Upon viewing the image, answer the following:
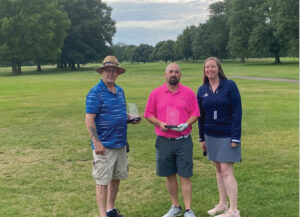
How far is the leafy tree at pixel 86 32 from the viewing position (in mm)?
69375

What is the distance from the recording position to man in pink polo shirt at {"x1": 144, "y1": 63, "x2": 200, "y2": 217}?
384 centimetres

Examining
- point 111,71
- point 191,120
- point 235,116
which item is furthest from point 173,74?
point 235,116

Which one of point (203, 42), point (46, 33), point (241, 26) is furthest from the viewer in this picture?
point (203, 42)

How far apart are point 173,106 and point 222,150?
2.75 ft

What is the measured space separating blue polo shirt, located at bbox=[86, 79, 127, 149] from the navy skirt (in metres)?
1.15

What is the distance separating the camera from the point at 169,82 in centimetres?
386

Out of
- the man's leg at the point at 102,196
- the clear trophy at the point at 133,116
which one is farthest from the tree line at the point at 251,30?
the man's leg at the point at 102,196

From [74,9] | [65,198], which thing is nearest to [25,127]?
[65,198]

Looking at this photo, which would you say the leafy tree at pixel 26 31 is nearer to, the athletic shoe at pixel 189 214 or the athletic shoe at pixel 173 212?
the athletic shoe at pixel 173 212

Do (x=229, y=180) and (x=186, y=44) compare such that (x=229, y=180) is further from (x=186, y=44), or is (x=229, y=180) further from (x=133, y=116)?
(x=186, y=44)

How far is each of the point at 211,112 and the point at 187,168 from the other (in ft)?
2.48

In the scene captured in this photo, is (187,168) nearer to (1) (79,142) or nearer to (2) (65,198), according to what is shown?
(2) (65,198)

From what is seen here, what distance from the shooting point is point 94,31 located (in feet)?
237

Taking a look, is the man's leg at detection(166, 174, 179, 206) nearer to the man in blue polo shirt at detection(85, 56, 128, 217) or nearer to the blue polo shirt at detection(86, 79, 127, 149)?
the man in blue polo shirt at detection(85, 56, 128, 217)
